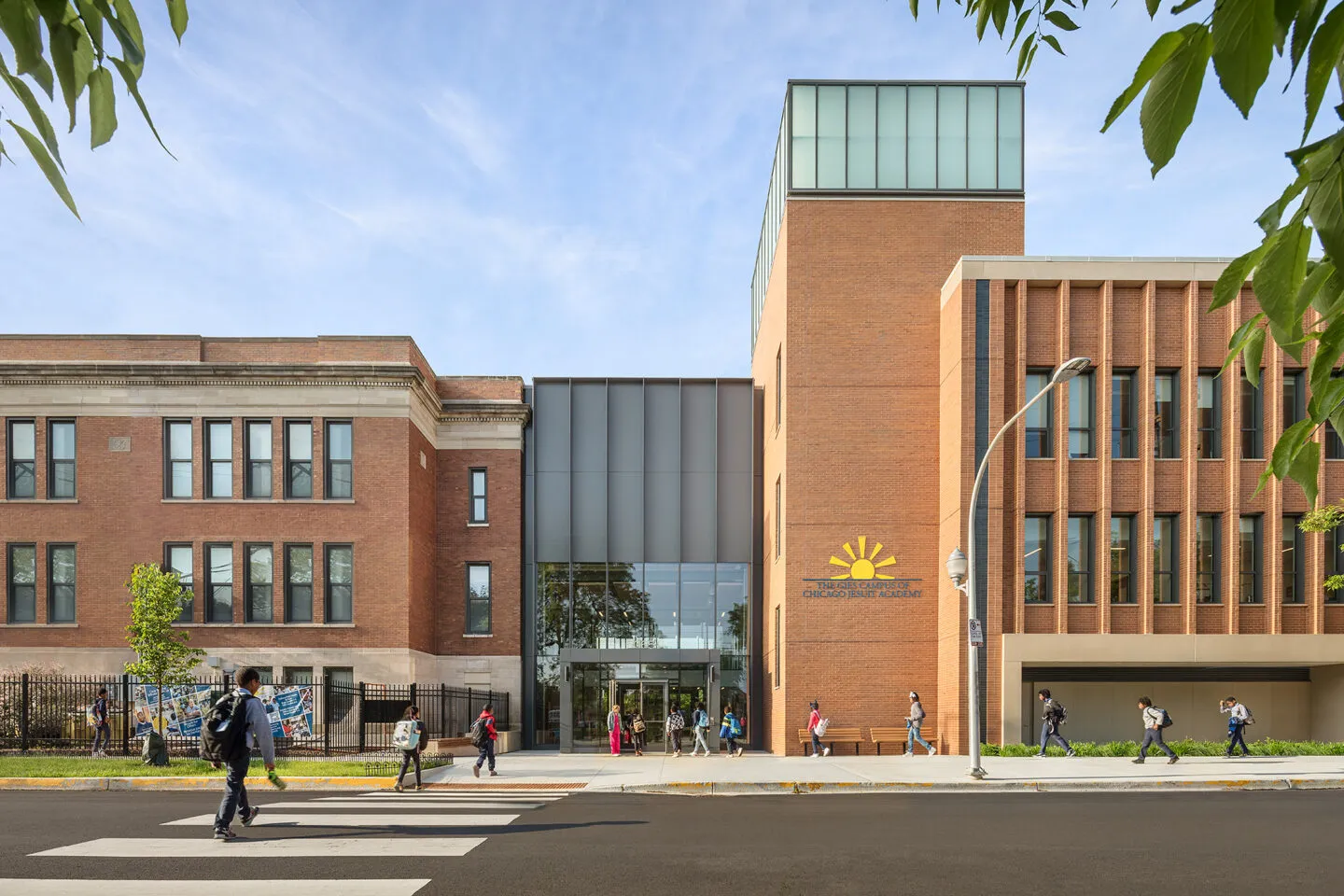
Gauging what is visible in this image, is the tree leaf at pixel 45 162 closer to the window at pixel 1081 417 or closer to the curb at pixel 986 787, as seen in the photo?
the curb at pixel 986 787

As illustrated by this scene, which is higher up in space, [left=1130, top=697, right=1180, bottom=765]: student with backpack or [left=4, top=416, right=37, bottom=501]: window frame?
[left=4, top=416, right=37, bottom=501]: window frame

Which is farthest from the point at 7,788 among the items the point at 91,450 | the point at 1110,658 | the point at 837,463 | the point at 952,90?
the point at 952,90

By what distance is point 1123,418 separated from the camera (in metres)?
32.7

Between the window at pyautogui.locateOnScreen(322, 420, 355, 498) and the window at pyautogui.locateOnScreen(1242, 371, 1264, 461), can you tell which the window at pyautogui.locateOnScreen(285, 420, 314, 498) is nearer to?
the window at pyautogui.locateOnScreen(322, 420, 355, 498)

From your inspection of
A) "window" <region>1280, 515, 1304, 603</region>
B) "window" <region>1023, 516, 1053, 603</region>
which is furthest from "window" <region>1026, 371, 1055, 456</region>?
"window" <region>1280, 515, 1304, 603</region>

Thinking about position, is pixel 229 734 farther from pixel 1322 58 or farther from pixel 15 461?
pixel 15 461

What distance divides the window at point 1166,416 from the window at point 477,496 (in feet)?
72.7

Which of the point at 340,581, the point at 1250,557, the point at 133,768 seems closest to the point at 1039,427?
the point at 1250,557

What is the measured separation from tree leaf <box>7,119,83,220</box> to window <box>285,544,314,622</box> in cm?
3701

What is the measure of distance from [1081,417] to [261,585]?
81.4 feet

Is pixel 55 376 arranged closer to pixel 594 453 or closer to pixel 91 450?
pixel 91 450

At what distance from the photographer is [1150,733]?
27.4 metres

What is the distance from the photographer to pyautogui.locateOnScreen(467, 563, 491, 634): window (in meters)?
41.8

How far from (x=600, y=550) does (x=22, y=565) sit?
1831cm
